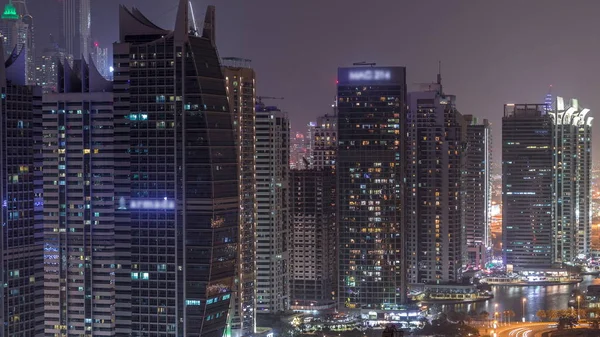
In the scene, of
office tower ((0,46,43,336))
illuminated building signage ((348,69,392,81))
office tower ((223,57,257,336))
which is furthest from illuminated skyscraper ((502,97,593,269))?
office tower ((0,46,43,336))

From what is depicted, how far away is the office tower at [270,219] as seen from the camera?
3616 centimetres

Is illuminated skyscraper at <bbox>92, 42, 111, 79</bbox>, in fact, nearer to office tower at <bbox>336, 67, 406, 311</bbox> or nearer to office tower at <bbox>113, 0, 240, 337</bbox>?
office tower at <bbox>113, 0, 240, 337</bbox>

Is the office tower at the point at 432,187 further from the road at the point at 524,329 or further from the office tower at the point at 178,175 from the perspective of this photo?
the office tower at the point at 178,175

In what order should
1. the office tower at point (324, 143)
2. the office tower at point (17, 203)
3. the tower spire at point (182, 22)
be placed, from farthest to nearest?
the office tower at point (324, 143) < the tower spire at point (182, 22) < the office tower at point (17, 203)

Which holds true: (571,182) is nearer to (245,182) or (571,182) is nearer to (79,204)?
(245,182)

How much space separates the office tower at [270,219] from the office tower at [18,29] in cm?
930

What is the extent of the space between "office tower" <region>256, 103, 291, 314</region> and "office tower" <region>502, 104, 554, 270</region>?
59.8 ft

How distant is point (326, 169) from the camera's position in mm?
40781

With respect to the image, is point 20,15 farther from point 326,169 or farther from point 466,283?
point 466,283

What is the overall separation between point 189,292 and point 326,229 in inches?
653

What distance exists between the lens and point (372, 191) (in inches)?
1480

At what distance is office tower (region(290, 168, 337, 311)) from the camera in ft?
130

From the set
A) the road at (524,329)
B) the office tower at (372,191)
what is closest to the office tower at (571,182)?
the road at (524,329)

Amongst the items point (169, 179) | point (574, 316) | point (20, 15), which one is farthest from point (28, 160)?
point (574, 316)
